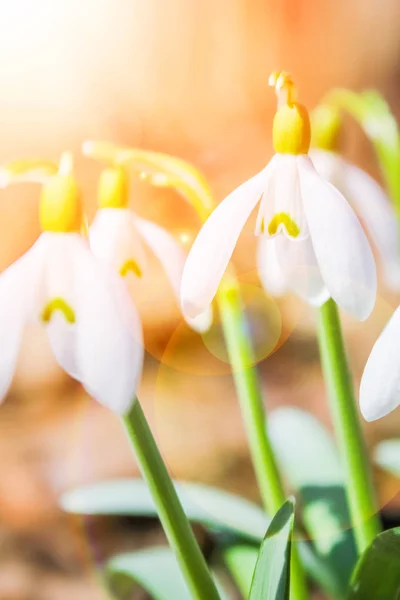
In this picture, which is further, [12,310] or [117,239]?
[117,239]

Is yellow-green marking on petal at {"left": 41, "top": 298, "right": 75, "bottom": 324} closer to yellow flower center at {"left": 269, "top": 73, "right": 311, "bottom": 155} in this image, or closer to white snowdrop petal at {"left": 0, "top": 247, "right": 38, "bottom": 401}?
white snowdrop petal at {"left": 0, "top": 247, "right": 38, "bottom": 401}

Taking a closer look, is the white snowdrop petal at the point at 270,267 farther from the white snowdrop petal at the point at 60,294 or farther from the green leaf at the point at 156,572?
the green leaf at the point at 156,572

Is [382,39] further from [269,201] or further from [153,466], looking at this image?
[153,466]

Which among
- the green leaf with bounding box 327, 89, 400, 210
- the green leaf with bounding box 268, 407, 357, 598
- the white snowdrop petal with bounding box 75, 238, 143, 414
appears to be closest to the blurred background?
the green leaf with bounding box 327, 89, 400, 210

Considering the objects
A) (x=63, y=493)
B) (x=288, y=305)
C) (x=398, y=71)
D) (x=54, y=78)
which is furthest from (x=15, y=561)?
(x=398, y=71)

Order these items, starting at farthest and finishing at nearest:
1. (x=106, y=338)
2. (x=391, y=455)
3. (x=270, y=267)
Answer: (x=391, y=455) → (x=270, y=267) → (x=106, y=338)

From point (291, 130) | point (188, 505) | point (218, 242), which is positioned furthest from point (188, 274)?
point (188, 505)

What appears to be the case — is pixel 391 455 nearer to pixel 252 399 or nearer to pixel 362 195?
pixel 252 399
